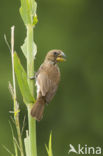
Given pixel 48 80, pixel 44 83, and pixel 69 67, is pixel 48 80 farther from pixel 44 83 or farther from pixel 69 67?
pixel 69 67

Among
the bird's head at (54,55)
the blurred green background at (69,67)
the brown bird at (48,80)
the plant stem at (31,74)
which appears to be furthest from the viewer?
the blurred green background at (69,67)

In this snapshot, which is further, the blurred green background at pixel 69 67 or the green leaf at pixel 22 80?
the blurred green background at pixel 69 67

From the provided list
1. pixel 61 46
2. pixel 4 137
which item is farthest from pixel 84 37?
pixel 4 137

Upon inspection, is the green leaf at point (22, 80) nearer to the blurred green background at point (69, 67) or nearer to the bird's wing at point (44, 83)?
the bird's wing at point (44, 83)

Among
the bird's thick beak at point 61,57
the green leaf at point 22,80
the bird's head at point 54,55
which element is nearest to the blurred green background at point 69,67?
Result: the bird's head at point 54,55

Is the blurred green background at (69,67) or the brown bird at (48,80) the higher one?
the brown bird at (48,80)

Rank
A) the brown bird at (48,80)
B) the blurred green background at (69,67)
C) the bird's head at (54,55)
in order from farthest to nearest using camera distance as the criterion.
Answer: the blurred green background at (69,67), the bird's head at (54,55), the brown bird at (48,80)
